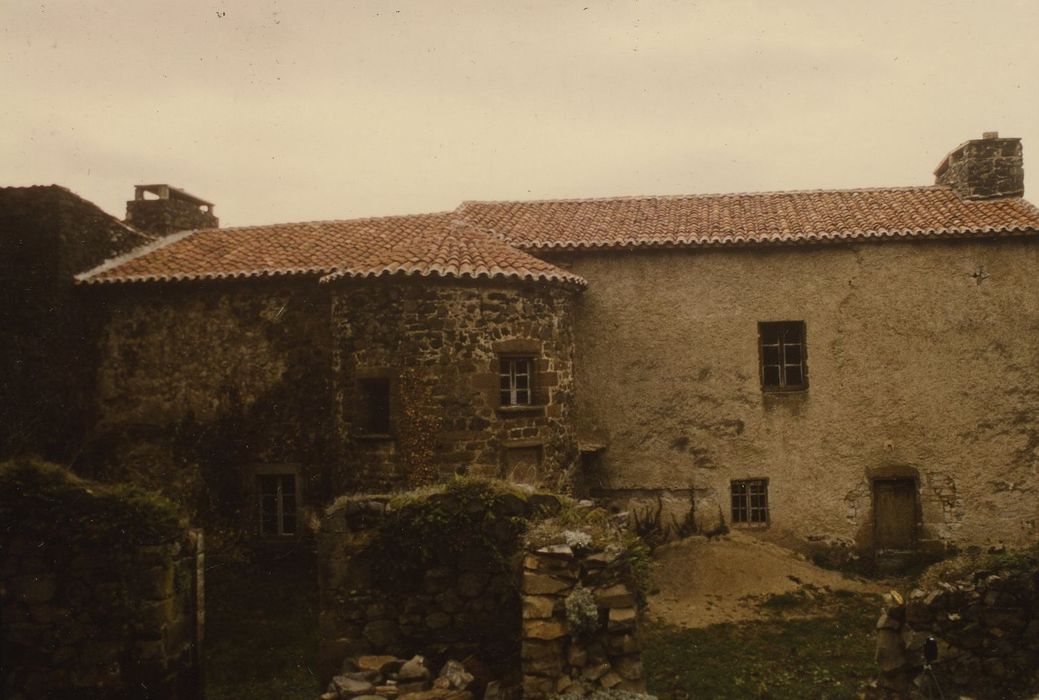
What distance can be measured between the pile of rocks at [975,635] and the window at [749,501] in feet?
26.0

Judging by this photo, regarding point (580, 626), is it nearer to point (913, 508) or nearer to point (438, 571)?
point (438, 571)

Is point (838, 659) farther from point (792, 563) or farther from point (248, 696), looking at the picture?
point (248, 696)

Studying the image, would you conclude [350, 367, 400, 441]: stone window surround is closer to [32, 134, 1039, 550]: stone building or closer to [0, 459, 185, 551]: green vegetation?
[32, 134, 1039, 550]: stone building

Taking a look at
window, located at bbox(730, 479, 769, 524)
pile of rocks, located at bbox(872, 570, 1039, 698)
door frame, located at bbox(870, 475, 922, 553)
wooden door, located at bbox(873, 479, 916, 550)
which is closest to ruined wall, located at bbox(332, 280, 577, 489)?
window, located at bbox(730, 479, 769, 524)

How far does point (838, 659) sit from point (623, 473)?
5798 millimetres

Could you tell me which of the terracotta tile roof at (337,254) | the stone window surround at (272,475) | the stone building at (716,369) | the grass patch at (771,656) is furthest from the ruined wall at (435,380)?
the grass patch at (771,656)

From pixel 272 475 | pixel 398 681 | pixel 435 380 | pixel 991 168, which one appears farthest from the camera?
pixel 991 168

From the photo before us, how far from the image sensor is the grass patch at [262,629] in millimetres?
8312

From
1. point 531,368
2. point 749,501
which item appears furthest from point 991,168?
point 531,368

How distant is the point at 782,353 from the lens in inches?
575

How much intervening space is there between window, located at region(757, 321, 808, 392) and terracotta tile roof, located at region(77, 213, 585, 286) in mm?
4058

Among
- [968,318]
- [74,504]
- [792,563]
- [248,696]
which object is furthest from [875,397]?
[74,504]

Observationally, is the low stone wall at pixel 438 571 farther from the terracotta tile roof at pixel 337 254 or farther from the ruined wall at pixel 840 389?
the ruined wall at pixel 840 389

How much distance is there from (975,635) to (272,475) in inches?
455
